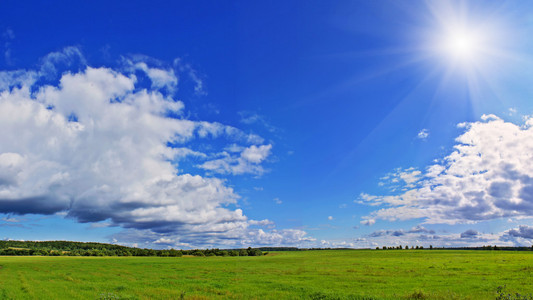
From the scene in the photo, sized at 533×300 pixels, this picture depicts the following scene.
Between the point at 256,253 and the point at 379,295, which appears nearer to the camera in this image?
the point at 379,295

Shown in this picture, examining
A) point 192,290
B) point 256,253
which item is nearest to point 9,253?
point 256,253

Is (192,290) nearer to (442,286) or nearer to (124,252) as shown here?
(442,286)

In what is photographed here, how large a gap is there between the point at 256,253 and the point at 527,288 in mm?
175177

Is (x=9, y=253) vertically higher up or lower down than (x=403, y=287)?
lower down

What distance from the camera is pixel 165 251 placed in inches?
6560

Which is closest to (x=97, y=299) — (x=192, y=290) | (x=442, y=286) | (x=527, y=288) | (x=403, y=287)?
(x=192, y=290)

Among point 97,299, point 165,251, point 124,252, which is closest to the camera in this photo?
point 97,299

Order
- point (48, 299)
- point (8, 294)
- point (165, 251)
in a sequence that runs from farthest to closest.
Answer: point (165, 251)
point (8, 294)
point (48, 299)

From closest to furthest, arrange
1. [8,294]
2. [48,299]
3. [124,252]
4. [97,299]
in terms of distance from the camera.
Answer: [97,299] → [48,299] → [8,294] → [124,252]

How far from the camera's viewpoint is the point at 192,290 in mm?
31062

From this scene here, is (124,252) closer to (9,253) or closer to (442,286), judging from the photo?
(9,253)

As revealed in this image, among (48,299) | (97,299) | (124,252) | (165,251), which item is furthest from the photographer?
(124,252)

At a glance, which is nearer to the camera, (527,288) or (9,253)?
(527,288)

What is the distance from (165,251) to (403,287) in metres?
160
